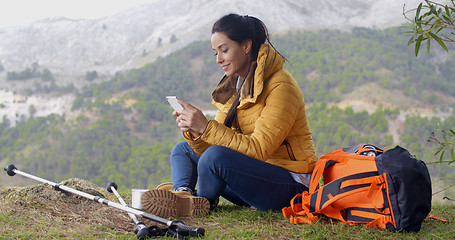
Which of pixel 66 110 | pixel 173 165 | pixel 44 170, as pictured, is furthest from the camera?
pixel 66 110

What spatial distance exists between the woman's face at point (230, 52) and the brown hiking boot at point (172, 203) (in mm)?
659

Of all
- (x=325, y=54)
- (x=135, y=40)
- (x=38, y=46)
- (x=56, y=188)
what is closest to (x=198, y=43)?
(x=135, y=40)

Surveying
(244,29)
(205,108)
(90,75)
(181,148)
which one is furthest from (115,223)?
(90,75)

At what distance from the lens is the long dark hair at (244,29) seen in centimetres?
203

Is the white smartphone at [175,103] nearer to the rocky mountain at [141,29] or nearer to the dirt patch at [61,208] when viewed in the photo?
the dirt patch at [61,208]

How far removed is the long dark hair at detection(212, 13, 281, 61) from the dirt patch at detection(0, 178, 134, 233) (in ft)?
3.49

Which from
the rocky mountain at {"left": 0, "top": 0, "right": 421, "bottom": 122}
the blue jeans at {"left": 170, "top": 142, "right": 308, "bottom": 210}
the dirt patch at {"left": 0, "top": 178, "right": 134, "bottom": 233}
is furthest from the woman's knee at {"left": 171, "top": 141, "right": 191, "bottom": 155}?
the rocky mountain at {"left": 0, "top": 0, "right": 421, "bottom": 122}

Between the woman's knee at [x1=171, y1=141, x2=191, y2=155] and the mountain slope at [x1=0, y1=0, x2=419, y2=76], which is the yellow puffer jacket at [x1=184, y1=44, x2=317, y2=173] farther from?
the mountain slope at [x1=0, y1=0, x2=419, y2=76]

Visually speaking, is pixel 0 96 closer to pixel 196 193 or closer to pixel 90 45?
pixel 90 45

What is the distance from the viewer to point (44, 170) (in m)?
17.1

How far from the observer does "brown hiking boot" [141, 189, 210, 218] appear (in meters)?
1.94

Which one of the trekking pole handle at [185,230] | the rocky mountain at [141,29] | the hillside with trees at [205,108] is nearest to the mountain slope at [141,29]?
the rocky mountain at [141,29]

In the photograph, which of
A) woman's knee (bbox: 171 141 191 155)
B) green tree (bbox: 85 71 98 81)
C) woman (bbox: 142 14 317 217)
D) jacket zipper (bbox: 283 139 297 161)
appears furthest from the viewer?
green tree (bbox: 85 71 98 81)

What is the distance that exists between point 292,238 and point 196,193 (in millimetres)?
613
